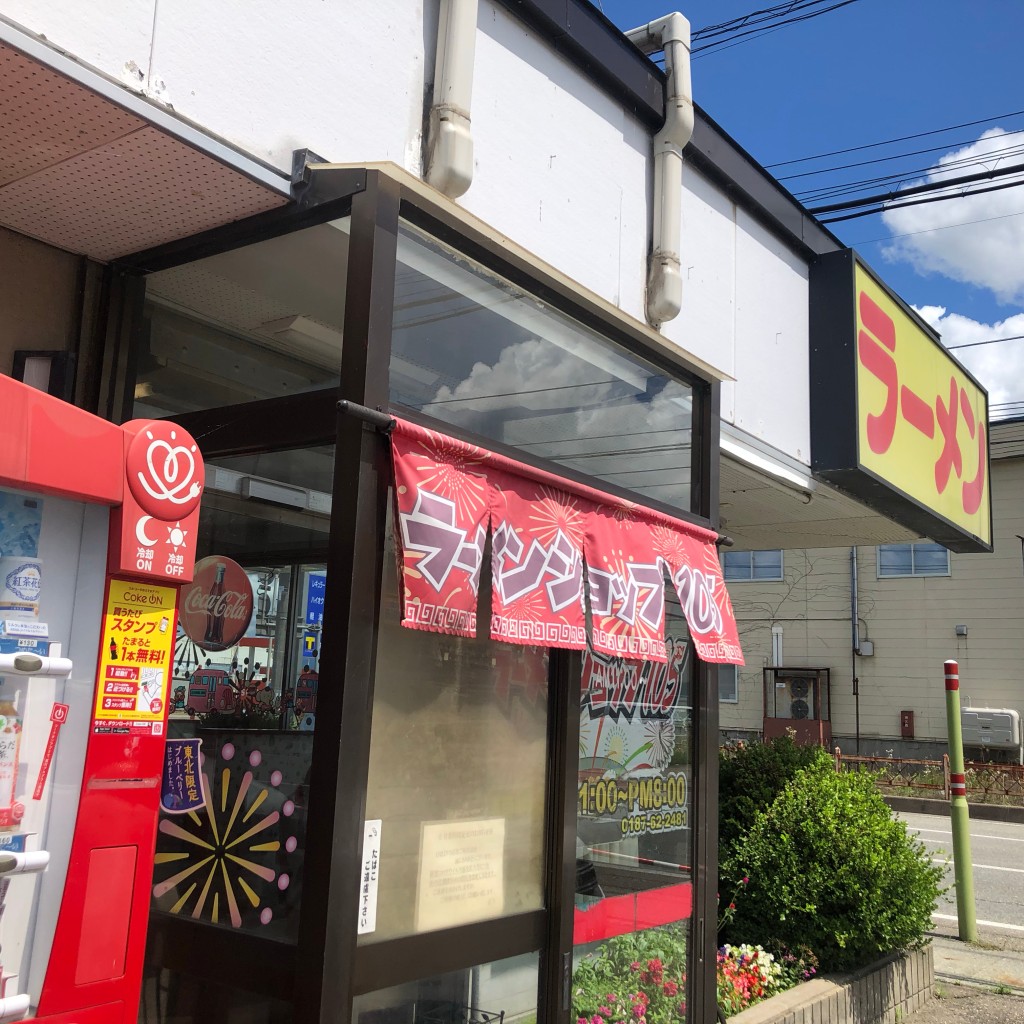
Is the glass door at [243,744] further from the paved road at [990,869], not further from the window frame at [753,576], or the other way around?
the window frame at [753,576]

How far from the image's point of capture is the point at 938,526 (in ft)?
28.5

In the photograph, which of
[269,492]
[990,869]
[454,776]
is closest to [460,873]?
[454,776]

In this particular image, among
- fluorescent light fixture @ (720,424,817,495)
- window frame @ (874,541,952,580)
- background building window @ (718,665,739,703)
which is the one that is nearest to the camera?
fluorescent light fixture @ (720,424,817,495)

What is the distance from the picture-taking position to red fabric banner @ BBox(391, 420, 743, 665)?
11.6 ft

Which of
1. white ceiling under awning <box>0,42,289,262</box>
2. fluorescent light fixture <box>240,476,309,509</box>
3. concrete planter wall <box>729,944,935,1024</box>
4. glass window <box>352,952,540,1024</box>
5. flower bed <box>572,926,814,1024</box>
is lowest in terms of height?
concrete planter wall <box>729,944,935,1024</box>

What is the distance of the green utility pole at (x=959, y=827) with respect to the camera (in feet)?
27.8

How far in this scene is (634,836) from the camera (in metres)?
4.98

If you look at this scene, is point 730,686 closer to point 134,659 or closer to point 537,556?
point 537,556

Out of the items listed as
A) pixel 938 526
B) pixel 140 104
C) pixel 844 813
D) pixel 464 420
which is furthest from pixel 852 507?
pixel 140 104

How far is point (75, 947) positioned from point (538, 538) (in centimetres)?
229

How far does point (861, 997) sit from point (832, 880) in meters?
0.67

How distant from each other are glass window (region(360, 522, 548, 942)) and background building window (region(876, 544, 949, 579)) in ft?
66.0

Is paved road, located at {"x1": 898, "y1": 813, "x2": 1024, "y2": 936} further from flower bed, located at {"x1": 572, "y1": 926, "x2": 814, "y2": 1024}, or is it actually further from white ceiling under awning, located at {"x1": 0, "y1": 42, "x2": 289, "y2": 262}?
white ceiling under awning, located at {"x1": 0, "y1": 42, "x2": 289, "y2": 262}

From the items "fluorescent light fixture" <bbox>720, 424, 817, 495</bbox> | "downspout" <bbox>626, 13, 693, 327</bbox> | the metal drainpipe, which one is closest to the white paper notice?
"downspout" <bbox>626, 13, 693, 327</bbox>
